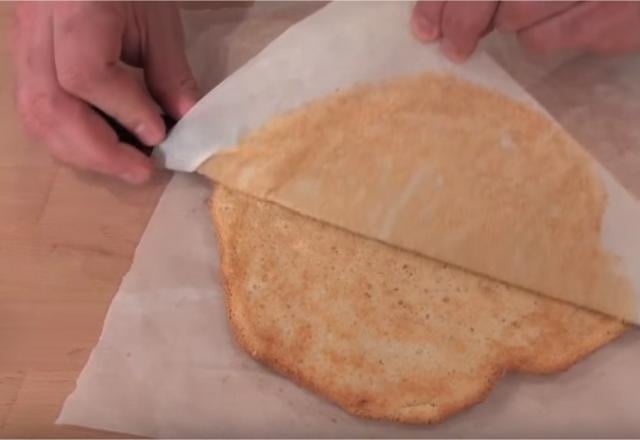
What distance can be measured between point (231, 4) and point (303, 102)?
0.25m

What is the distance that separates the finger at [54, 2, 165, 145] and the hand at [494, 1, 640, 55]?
0.43 meters

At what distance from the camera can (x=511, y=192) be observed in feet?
2.95

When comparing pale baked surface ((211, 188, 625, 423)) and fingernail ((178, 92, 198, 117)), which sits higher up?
fingernail ((178, 92, 198, 117))

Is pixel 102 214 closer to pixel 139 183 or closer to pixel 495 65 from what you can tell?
pixel 139 183

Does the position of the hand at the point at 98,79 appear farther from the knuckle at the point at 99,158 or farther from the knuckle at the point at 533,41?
the knuckle at the point at 533,41

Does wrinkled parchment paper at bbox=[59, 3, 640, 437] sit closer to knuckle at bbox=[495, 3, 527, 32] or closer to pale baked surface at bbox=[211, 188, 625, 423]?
pale baked surface at bbox=[211, 188, 625, 423]

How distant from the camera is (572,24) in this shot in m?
0.97

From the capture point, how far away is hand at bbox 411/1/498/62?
939mm

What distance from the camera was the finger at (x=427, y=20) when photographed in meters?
0.94

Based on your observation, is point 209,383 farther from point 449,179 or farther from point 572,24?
point 572,24

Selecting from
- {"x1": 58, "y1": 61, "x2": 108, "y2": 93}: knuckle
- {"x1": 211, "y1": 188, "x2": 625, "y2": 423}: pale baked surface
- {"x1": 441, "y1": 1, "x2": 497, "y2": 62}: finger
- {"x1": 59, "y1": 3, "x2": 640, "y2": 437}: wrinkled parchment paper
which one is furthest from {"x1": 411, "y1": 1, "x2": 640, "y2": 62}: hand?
{"x1": 58, "y1": 61, "x2": 108, "y2": 93}: knuckle

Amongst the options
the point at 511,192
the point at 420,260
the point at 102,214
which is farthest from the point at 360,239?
the point at 102,214

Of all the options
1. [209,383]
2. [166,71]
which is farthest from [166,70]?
[209,383]

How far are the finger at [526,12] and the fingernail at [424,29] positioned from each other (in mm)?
75
